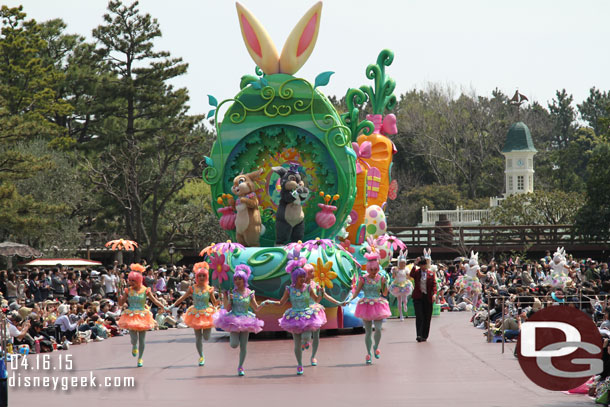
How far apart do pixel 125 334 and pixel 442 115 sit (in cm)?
4669

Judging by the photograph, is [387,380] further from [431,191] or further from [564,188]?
[564,188]

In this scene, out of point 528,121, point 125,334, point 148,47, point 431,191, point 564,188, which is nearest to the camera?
point 125,334

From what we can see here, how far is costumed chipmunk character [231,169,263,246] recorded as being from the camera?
62.2 feet

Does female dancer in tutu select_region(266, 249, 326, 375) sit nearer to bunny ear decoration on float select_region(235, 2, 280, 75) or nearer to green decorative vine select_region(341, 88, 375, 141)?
bunny ear decoration on float select_region(235, 2, 280, 75)

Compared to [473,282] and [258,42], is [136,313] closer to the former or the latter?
[258,42]

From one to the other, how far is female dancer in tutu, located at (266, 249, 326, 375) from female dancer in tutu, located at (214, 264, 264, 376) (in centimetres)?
43

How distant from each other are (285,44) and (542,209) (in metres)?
29.8

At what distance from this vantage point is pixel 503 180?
210 feet

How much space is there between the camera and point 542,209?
4694 cm

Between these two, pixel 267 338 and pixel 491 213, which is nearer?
pixel 267 338

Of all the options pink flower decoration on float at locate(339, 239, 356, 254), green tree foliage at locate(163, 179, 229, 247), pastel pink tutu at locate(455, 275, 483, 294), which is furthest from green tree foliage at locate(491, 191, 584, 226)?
pink flower decoration on float at locate(339, 239, 356, 254)

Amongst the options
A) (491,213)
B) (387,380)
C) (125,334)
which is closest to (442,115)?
(491,213)

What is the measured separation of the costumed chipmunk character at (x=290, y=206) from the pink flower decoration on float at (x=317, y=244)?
746 millimetres

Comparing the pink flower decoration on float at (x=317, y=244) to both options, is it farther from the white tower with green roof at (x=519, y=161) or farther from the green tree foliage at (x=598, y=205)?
the white tower with green roof at (x=519, y=161)
